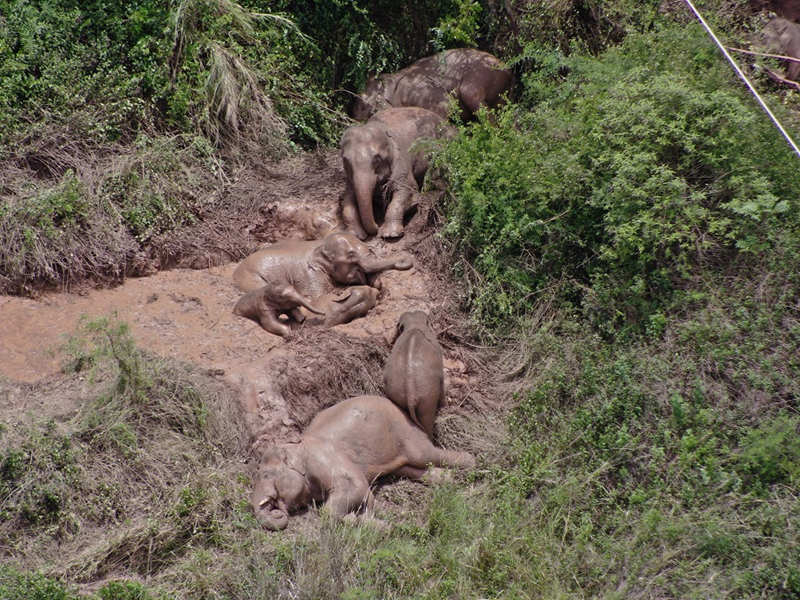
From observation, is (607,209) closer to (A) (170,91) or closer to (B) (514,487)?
(B) (514,487)

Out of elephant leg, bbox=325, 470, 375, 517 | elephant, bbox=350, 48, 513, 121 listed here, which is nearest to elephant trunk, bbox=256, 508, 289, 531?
elephant leg, bbox=325, 470, 375, 517

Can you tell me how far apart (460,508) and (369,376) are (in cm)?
175

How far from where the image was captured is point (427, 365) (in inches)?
313

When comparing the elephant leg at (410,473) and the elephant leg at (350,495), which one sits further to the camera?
the elephant leg at (410,473)

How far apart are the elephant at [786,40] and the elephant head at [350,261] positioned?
4595 millimetres

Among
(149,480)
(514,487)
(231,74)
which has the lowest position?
(149,480)

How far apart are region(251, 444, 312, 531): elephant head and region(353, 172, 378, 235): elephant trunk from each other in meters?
3.16

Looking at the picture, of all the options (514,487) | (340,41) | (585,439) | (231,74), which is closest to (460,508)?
(514,487)

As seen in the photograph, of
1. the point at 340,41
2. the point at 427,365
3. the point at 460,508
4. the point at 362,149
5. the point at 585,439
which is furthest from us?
the point at 340,41

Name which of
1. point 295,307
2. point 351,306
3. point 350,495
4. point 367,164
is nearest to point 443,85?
point 367,164

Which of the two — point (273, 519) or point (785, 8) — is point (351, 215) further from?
point (785, 8)

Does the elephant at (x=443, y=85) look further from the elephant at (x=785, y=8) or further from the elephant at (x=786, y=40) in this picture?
the elephant at (x=785, y=8)

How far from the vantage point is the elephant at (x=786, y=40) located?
34.8 feet

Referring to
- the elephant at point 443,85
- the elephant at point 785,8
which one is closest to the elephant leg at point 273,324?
the elephant at point 443,85
